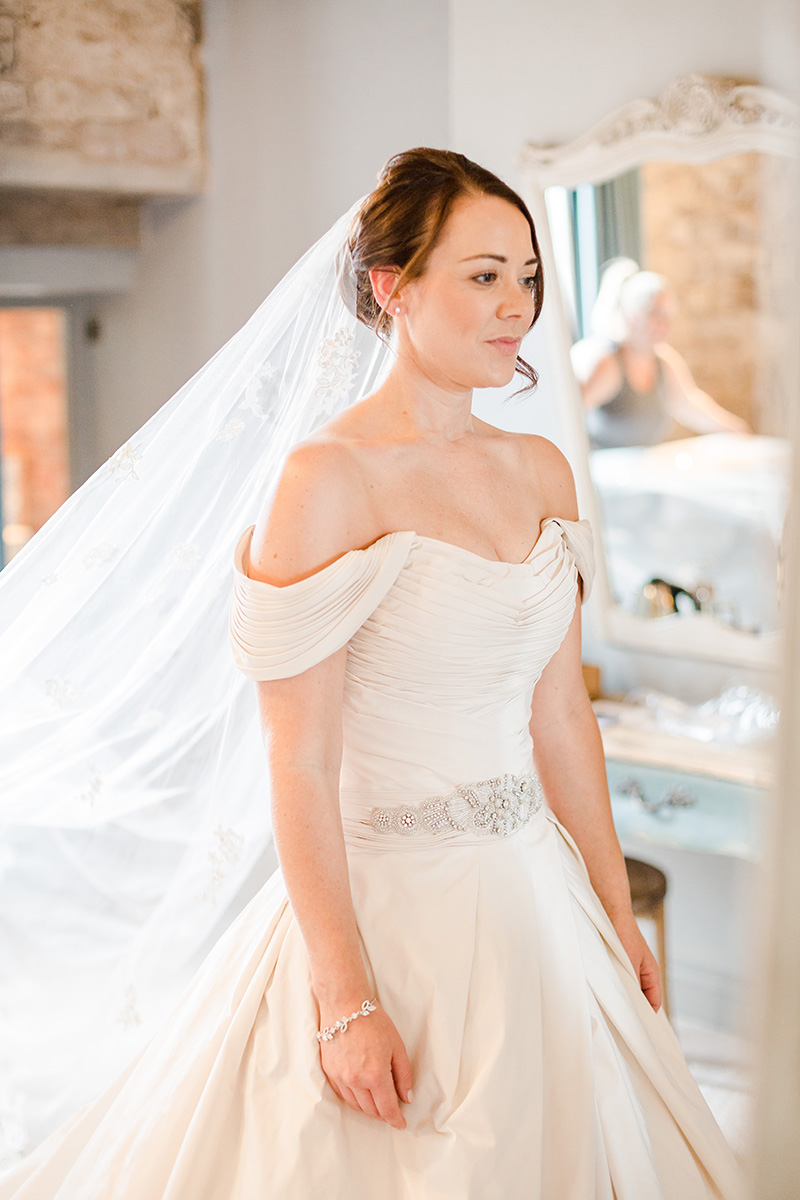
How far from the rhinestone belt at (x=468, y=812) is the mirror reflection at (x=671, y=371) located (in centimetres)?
120

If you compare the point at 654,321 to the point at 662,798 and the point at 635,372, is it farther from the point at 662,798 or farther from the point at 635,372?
the point at 662,798

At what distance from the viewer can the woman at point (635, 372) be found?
2.27 m

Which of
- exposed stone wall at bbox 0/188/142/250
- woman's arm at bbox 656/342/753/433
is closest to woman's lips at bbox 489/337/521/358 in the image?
woman's arm at bbox 656/342/753/433

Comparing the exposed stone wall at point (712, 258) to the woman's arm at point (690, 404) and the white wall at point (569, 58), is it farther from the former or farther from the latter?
the white wall at point (569, 58)

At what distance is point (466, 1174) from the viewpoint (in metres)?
0.91

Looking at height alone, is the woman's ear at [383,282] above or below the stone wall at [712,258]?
below

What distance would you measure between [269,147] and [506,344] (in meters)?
2.22

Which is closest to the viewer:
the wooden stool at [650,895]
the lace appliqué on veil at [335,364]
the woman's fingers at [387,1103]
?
the woman's fingers at [387,1103]

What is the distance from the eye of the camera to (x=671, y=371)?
90.0 inches

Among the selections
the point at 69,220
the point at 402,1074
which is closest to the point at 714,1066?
the point at 402,1074

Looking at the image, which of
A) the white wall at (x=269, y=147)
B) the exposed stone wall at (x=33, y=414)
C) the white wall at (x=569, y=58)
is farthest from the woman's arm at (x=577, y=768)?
the exposed stone wall at (x=33, y=414)

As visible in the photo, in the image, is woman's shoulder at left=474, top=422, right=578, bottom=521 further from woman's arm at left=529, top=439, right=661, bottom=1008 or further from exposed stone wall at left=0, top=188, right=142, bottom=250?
exposed stone wall at left=0, top=188, right=142, bottom=250

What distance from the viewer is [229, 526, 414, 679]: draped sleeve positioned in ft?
3.24

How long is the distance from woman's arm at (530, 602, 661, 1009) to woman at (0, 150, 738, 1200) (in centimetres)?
5
